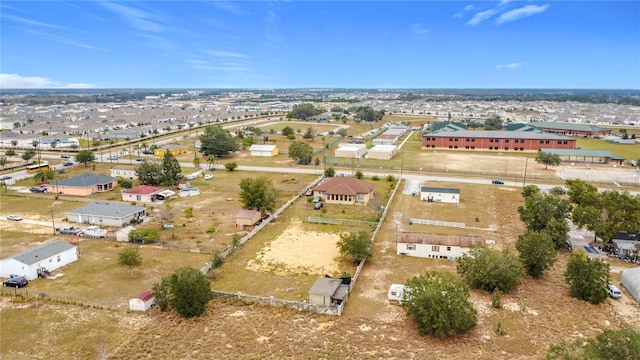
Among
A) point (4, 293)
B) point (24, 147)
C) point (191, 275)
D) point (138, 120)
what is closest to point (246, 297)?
point (191, 275)

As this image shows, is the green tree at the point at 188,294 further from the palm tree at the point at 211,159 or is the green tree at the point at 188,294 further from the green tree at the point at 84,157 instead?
the green tree at the point at 84,157

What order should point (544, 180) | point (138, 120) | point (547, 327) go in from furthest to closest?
1. point (138, 120)
2. point (544, 180)
3. point (547, 327)

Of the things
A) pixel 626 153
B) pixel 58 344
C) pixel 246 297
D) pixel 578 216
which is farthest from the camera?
pixel 626 153

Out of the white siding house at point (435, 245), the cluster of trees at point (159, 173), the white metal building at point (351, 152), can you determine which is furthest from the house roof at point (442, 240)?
the white metal building at point (351, 152)

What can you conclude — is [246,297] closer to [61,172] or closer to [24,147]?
[61,172]

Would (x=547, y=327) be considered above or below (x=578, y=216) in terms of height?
Result: below

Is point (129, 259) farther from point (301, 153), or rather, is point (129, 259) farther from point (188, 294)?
point (301, 153)

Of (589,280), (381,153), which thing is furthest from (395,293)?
(381,153)

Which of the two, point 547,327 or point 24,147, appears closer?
point 547,327
